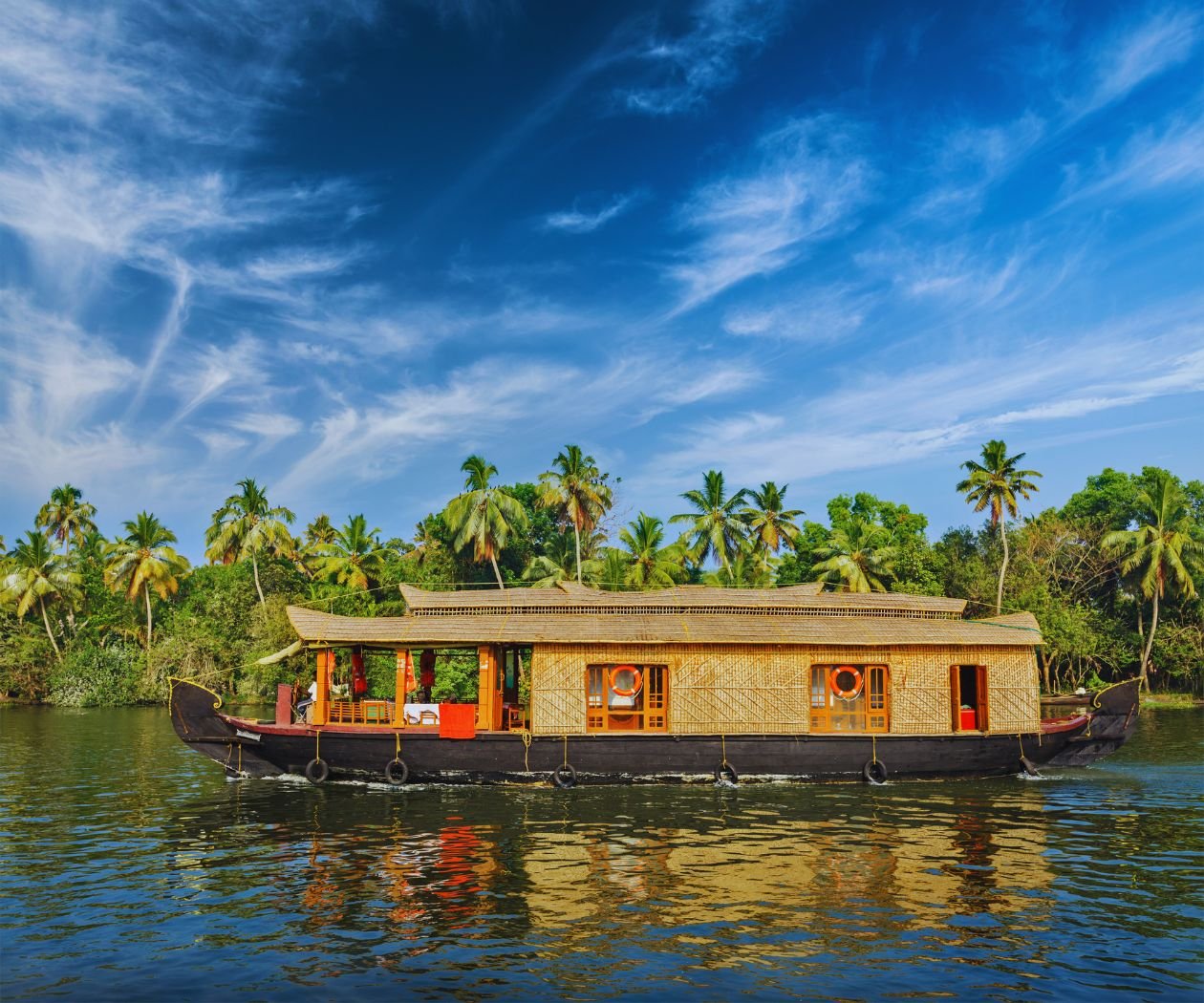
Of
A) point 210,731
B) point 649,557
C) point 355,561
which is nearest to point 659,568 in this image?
point 649,557

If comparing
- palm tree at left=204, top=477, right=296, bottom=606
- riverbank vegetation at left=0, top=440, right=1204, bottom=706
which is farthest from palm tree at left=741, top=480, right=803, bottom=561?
palm tree at left=204, top=477, right=296, bottom=606

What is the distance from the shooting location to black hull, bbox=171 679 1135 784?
1775cm

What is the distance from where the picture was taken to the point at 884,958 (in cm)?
846

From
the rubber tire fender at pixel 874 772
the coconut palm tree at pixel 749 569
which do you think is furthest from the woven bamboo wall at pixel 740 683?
the coconut palm tree at pixel 749 569

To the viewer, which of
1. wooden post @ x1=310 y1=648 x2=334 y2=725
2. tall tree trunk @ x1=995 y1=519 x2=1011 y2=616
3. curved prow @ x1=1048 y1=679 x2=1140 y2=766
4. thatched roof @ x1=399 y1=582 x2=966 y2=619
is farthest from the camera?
tall tree trunk @ x1=995 y1=519 x2=1011 y2=616

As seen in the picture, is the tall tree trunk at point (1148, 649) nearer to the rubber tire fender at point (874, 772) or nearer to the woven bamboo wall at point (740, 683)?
the woven bamboo wall at point (740, 683)

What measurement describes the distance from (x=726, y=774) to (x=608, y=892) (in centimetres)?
779

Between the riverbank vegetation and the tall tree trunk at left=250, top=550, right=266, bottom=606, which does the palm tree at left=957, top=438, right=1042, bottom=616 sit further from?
the tall tree trunk at left=250, top=550, right=266, bottom=606

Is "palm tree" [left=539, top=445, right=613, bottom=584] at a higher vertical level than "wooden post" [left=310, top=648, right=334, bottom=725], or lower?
higher

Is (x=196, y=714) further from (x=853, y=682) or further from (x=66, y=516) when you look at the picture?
(x=66, y=516)

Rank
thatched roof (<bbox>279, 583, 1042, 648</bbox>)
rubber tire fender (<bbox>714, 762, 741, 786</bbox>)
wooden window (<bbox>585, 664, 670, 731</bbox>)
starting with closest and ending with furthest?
rubber tire fender (<bbox>714, 762, 741, 786</bbox>)
thatched roof (<bbox>279, 583, 1042, 648</bbox>)
wooden window (<bbox>585, 664, 670, 731</bbox>)

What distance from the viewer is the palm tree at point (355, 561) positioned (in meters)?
42.6

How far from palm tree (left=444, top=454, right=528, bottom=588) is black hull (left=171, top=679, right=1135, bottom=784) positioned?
78.3 feet

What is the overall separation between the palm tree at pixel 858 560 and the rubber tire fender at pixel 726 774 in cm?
2310
